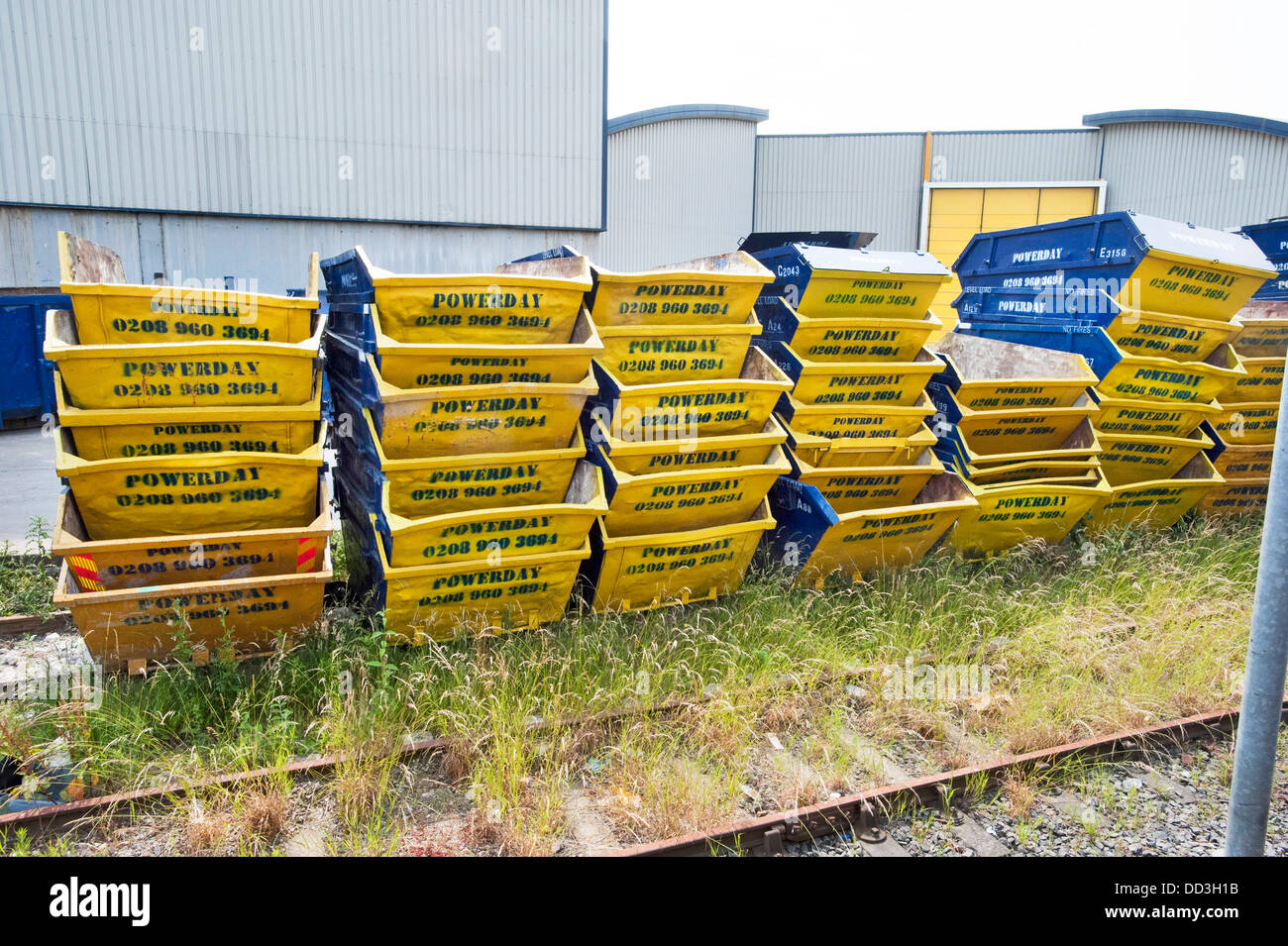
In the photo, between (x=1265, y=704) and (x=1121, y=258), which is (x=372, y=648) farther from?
(x=1121, y=258)

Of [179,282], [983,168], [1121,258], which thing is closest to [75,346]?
[1121,258]

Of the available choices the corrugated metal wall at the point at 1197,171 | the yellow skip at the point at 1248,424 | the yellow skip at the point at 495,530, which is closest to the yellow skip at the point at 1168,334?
the yellow skip at the point at 1248,424

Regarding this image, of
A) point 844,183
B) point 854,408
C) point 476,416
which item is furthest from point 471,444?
point 844,183

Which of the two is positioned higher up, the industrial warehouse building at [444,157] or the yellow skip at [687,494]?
the industrial warehouse building at [444,157]

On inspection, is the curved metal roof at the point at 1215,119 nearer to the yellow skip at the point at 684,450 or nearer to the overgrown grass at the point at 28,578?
the yellow skip at the point at 684,450

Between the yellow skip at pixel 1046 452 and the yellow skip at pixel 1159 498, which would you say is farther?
the yellow skip at pixel 1159 498

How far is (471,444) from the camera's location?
15.6 feet

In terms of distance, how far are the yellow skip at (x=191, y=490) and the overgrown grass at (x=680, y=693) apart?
80cm

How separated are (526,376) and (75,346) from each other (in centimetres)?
231

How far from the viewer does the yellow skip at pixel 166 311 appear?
4.20 metres

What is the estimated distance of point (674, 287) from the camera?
5.23 meters

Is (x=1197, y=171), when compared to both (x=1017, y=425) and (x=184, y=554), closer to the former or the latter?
(x=1017, y=425)
